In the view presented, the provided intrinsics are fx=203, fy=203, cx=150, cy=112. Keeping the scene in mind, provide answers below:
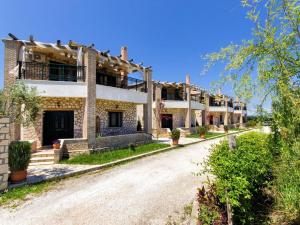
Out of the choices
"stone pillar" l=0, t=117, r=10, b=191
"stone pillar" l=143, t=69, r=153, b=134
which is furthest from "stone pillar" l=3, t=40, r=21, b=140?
"stone pillar" l=143, t=69, r=153, b=134

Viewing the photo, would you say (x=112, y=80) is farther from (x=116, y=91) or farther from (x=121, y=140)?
(x=121, y=140)

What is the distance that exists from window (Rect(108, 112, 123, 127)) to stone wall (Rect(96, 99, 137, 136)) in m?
0.32

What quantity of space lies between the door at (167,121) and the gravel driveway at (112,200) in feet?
62.9

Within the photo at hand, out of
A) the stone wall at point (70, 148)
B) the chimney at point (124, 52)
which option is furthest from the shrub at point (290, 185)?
the chimney at point (124, 52)

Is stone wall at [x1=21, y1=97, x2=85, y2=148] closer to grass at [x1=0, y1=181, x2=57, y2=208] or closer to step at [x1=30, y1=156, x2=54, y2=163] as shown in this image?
step at [x1=30, y1=156, x2=54, y2=163]

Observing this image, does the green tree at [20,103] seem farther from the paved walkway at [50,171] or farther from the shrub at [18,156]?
the paved walkway at [50,171]

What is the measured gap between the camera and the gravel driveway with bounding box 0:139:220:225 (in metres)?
5.18

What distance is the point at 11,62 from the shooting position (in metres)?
12.1

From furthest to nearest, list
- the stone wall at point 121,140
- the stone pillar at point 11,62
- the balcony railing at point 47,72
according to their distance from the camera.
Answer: the stone wall at point 121,140, the balcony railing at point 47,72, the stone pillar at point 11,62

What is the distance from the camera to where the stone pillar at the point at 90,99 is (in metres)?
12.9

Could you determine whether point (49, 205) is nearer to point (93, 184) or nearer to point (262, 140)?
point (93, 184)

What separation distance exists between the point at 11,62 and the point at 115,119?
8.62m

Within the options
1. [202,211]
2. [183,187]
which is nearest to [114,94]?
[183,187]

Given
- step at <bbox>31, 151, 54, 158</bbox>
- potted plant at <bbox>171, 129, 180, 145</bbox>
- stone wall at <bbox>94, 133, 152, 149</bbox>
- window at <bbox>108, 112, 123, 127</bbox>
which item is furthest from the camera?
potted plant at <bbox>171, 129, 180, 145</bbox>
